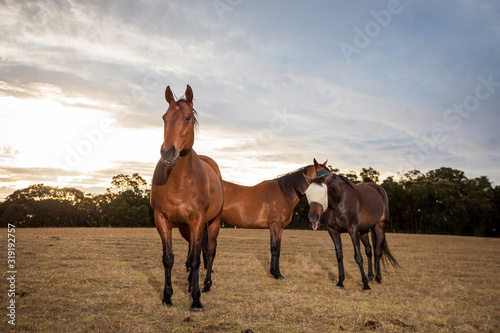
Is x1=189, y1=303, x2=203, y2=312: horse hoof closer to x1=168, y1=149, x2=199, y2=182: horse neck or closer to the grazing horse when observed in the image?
x1=168, y1=149, x2=199, y2=182: horse neck

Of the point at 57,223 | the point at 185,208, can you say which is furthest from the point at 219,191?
the point at 57,223

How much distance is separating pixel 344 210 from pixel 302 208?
39.7 m

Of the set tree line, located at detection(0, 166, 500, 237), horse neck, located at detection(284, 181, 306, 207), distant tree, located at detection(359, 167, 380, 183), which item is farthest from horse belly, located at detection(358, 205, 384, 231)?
distant tree, located at detection(359, 167, 380, 183)

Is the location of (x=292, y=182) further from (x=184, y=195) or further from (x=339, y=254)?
(x=184, y=195)

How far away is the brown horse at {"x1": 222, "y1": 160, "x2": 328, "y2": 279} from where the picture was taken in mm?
8492

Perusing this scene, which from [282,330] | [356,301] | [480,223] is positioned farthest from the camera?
[480,223]

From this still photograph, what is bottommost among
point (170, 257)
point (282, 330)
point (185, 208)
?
point (282, 330)

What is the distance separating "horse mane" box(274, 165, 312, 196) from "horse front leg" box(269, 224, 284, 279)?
1019 millimetres

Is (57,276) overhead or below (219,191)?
below

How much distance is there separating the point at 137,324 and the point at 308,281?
14.3ft

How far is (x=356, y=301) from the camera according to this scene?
19.4ft

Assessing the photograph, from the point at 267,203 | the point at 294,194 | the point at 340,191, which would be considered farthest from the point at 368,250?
the point at 267,203

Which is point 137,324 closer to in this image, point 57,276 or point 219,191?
point 219,191

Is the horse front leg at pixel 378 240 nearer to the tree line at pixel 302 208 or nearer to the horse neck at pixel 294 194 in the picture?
the horse neck at pixel 294 194
